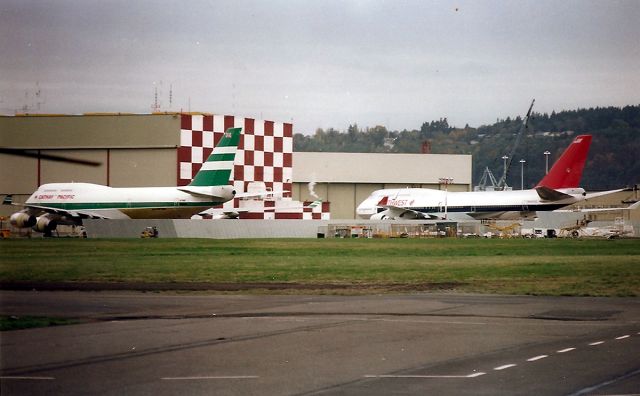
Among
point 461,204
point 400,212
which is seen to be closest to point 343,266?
point 461,204

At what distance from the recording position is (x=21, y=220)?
39.2 meters

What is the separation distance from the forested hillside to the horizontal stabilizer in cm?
261

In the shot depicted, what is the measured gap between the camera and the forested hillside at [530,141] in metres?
→ 37.9

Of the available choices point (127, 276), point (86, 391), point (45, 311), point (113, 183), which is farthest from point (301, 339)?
point (113, 183)

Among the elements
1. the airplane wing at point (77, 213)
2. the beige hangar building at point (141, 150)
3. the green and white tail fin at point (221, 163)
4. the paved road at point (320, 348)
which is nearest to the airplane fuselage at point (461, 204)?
the beige hangar building at point (141, 150)

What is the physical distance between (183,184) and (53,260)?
2025 cm

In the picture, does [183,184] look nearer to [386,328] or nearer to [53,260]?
[53,260]

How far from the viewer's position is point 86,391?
19.3 ft

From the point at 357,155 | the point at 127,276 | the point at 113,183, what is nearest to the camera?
the point at 127,276

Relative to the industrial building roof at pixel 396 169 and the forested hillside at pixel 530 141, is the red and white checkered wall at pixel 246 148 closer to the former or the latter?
the forested hillside at pixel 530 141

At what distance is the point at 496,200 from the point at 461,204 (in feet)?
7.96

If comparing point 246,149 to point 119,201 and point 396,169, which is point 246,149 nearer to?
point 119,201

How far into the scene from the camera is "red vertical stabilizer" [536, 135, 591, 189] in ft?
161

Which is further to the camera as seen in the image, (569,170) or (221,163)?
(569,170)
